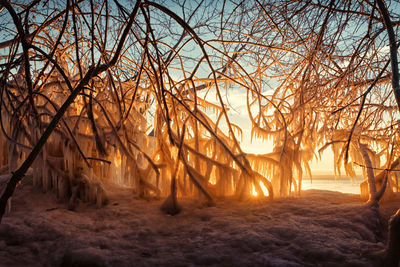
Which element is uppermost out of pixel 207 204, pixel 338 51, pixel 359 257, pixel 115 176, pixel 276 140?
pixel 338 51

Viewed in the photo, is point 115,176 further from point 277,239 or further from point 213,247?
point 277,239

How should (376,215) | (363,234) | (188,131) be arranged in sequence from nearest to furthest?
(363,234) → (376,215) → (188,131)

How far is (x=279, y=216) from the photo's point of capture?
1888 millimetres

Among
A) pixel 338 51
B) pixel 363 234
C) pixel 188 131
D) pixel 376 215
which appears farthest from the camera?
pixel 188 131

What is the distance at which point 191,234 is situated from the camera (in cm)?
165

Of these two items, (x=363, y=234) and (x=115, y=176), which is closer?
(x=363, y=234)

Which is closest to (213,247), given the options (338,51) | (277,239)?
(277,239)

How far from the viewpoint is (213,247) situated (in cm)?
143

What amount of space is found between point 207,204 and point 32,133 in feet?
5.36

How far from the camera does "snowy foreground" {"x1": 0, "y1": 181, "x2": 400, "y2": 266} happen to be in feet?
4.34

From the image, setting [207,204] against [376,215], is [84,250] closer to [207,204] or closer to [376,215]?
[207,204]

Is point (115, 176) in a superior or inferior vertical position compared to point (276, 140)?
inferior

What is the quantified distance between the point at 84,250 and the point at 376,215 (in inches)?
76.6

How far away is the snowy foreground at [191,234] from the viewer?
4.34 ft
